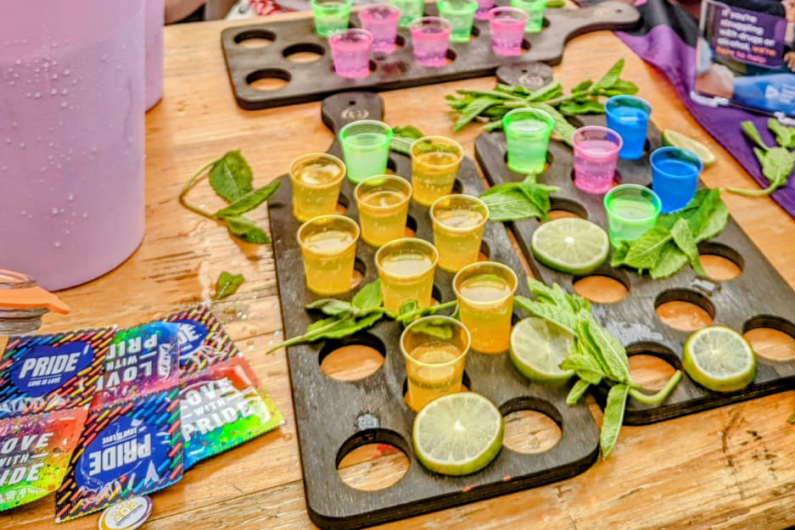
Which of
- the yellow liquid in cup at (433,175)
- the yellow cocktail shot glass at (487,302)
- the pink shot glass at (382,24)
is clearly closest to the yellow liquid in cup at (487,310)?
the yellow cocktail shot glass at (487,302)

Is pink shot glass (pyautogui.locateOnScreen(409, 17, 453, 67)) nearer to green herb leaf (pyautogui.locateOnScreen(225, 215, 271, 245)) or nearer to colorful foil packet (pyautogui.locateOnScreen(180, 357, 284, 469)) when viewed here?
green herb leaf (pyautogui.locateOnScreen(225, 215, 271, 245))

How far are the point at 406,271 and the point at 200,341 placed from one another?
0.78 ft

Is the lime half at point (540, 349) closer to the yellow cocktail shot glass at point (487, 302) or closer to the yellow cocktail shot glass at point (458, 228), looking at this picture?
the yellow cocktail shot glass at point (487, 302)

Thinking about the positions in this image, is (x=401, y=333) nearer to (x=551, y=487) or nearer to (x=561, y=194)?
(x=551, y=487)

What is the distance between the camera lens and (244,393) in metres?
0.78

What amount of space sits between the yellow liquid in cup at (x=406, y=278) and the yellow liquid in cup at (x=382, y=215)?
71mm

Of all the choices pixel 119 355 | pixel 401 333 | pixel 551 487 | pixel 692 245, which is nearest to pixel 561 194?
pixel 692 245

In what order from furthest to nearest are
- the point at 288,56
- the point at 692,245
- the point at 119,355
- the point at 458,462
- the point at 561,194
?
the point at 288,56
the point at 561,194
the point at 692,245
the point at 119,355
the point at 458,462

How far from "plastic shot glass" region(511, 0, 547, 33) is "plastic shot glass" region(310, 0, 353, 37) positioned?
12.4 inches

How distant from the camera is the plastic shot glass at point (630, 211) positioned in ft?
3.12

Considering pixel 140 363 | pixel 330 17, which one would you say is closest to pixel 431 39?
pixel 330 17

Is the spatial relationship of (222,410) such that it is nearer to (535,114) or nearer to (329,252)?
(329,252)

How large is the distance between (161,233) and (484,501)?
0.55 metres

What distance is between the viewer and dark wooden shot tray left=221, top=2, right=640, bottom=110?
1.29m
